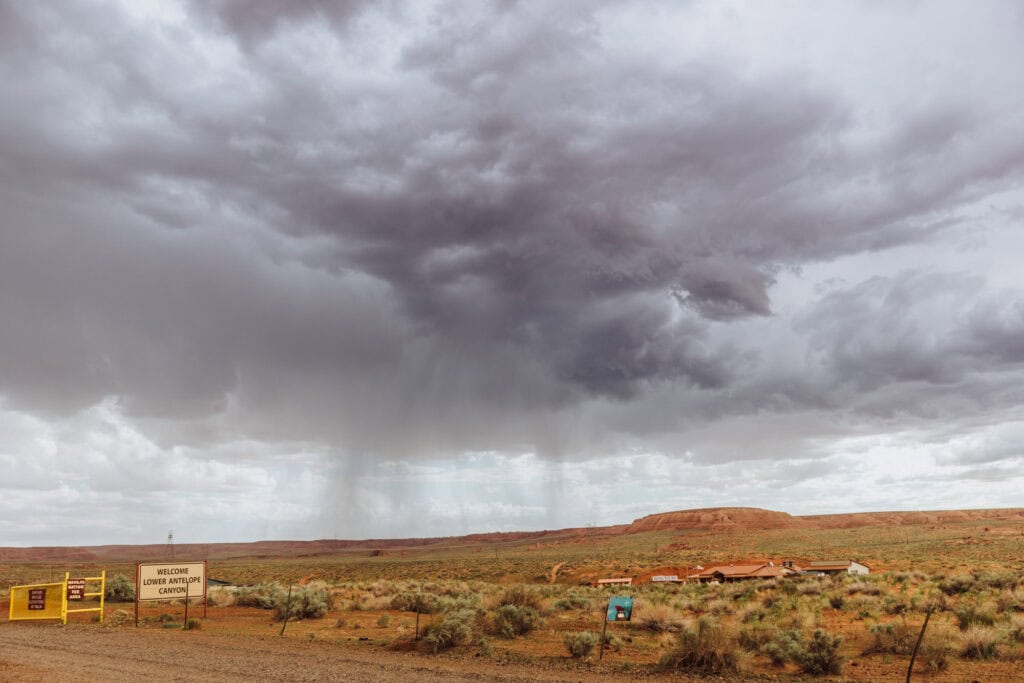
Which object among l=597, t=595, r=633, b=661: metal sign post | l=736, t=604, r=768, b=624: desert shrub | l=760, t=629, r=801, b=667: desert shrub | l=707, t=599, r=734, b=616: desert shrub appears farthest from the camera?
l=707, t=599, r=734, b=616: desert shrub

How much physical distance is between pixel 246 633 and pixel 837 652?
732 inches

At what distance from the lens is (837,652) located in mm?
18453

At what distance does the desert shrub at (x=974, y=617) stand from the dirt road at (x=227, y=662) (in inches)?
496

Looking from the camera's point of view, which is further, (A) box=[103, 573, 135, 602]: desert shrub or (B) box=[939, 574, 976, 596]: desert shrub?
(A) box=[103, 573, 135, 602]: desert shrub

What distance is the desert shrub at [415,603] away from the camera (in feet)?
111

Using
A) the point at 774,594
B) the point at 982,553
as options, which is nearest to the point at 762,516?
the point at 982,553

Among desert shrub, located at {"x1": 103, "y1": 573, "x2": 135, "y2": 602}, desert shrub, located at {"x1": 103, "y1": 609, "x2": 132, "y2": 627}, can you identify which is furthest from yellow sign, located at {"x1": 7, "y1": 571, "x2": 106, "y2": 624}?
desert shrub, located at {"x1": 103, "y1": 573, "x2": 135, "y2": 602}

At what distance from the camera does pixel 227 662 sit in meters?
18.9

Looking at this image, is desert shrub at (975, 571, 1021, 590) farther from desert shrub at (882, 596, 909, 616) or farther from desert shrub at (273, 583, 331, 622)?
desert shrub at (273, 583, 331, 622)

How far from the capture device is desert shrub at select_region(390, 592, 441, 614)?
3391 cm

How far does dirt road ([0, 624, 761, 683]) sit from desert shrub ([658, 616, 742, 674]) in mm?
1280

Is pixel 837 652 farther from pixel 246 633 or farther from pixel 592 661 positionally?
pixel 246 633

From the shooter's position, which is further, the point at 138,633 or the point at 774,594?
the point at 774,594

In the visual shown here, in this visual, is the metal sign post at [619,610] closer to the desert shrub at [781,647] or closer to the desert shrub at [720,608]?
the desert shrub at [781,647]
